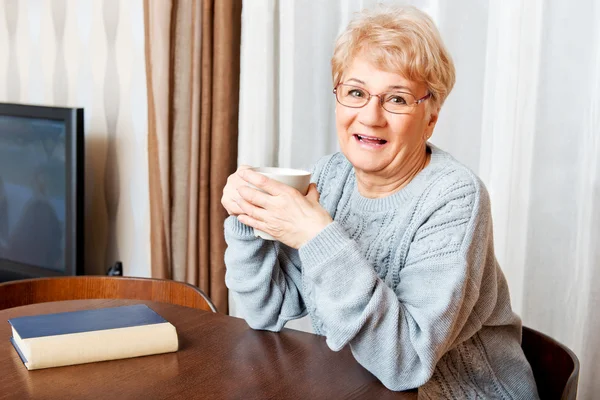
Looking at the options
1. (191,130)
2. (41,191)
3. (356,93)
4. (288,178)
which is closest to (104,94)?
(41,191)

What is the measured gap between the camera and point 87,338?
121 cm

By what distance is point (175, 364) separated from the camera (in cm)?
122

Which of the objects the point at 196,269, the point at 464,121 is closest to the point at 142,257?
the point at 196,269

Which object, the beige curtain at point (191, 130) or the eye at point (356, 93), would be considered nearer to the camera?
the eye at point (356, 93)

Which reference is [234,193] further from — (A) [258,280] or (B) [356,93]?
(B) [356,93]

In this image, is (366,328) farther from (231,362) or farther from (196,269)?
(196,269)

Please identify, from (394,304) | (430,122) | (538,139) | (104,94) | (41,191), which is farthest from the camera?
(104,94)

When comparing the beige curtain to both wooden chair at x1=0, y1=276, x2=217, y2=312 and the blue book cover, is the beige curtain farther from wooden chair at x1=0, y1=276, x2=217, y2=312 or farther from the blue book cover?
the blue book cover

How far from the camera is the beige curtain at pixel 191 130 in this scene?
2506mm

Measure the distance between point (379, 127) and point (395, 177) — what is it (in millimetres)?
118

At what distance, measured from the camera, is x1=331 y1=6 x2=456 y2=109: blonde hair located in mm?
1367

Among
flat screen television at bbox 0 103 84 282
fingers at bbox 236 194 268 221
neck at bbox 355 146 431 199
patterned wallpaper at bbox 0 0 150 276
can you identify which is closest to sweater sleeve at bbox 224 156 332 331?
fingers at bbox 236 194 268 221

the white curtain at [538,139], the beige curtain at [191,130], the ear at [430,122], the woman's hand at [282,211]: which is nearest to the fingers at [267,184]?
the woman's hand at [282,211]

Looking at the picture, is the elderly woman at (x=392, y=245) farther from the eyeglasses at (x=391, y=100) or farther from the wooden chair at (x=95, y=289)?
the wooden chair at (x=95, y=289)
